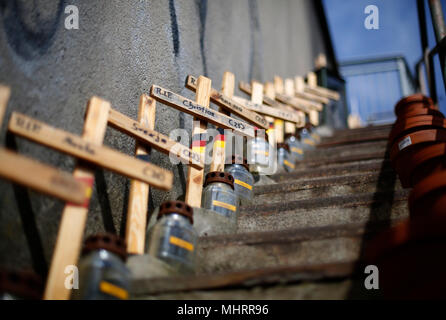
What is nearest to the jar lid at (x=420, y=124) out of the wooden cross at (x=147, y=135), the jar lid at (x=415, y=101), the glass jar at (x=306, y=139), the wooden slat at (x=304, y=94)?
the jar lid at (x=415, y=101)

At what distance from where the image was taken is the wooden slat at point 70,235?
130cm

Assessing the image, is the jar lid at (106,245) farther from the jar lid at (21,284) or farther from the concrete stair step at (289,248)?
the concrete stair step at (289,248)

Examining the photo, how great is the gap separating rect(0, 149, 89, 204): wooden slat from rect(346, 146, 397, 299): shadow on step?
90 centimetres

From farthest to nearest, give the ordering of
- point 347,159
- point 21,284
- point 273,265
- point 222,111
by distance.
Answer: point 347,159
point 222,111
point 273,265
point 21,284

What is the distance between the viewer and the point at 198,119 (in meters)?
2.39

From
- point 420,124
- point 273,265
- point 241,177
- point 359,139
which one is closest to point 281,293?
point 273,265

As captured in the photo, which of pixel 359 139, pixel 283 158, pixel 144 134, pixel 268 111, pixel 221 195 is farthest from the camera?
pixel 359 139

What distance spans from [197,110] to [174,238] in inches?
34.7

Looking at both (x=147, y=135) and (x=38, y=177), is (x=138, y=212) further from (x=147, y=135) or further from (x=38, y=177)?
(x=38, y=177)

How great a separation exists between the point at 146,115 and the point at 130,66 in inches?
15.0

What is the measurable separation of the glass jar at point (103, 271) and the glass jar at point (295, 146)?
2.40m

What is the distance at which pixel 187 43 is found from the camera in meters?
3.04

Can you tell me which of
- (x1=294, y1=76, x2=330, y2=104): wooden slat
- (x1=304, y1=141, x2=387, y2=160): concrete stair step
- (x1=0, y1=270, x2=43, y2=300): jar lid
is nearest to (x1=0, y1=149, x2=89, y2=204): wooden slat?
(x1=0, y1=270, x2=43, y2=300): jar lid
